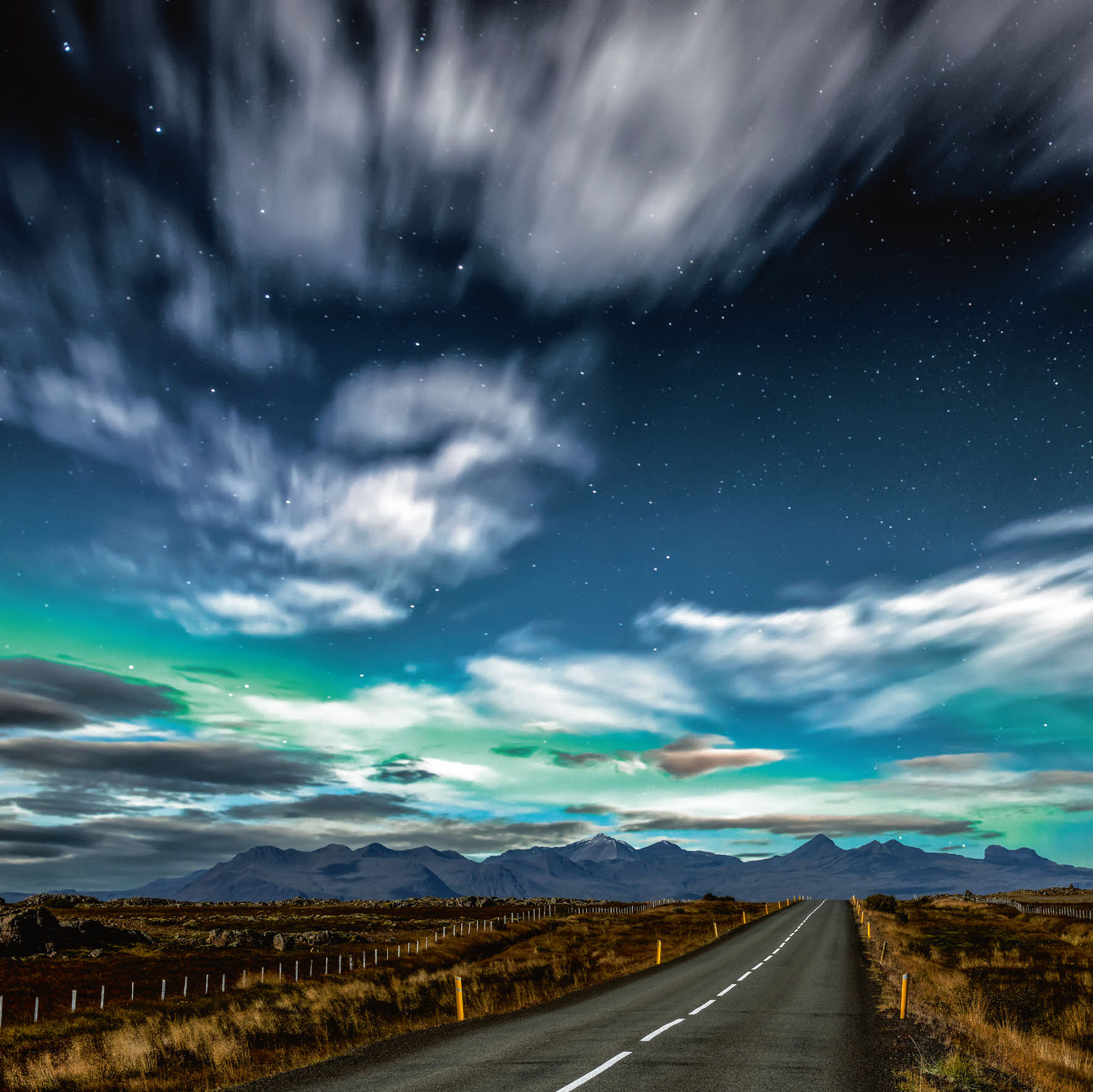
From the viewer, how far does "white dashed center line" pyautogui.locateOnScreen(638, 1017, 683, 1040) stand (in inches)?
536

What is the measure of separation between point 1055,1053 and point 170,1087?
1513 centimetres

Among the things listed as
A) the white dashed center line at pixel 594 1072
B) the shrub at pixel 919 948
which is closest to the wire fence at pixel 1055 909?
the shrub at pixel 919 948

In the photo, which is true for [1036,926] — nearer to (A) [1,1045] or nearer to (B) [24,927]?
(A) [1,1045]

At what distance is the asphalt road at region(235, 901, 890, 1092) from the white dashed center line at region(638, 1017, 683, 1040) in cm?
5

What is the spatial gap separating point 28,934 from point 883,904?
8696 centimetres

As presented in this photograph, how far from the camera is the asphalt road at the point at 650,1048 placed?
10258 millimetres

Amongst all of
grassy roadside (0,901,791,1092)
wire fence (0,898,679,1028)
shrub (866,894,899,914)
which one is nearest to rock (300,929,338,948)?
wire fence (0,898,679,1028)

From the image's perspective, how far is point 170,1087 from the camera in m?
12.0

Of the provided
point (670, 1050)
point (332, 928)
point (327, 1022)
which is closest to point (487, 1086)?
point (670, 1050)

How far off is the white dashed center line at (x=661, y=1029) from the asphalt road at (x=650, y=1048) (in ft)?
0.17

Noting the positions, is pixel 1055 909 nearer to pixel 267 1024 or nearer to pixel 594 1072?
pixel 267 1024

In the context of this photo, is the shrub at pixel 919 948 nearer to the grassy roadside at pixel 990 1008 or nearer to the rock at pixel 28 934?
the grassy roadside at pixel 990 1008

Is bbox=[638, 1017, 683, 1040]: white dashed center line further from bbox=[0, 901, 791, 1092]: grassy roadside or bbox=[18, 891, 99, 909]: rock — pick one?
bbox=[18, 891, 99, 909]: rock

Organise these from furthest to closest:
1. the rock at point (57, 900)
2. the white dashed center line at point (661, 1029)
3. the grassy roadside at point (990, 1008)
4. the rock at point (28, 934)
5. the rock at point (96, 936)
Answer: the rock at point (57, 900) → the rock at point (96, 936) → the rock at point (28, 934) → the white dashed center line at point (661, 1029) → the grassy roadside at point (990, 1008)
